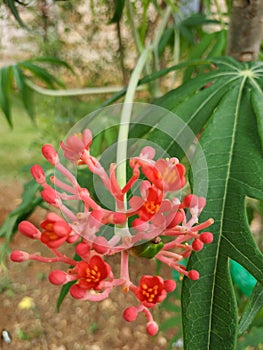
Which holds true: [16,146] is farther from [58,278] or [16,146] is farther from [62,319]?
[58,278]

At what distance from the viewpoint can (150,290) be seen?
34 centimetres

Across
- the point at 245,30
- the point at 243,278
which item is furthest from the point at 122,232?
the point at 243,278

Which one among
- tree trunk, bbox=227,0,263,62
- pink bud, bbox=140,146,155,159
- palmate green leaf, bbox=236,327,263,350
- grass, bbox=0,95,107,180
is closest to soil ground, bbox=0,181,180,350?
grass, bbox=0,95,107,180

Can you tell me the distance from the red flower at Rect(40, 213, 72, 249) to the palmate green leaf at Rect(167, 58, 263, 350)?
0.51 ft

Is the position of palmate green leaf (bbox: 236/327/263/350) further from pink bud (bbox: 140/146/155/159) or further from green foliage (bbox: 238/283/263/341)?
pink bud (bbox: 140/146/155/159)

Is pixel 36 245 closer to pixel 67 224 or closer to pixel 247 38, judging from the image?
pixel 247 38

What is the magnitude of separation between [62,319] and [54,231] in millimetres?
1314

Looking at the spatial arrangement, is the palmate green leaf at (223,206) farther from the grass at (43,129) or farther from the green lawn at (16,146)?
the green lawn at (16,146)

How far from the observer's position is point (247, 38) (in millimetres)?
670

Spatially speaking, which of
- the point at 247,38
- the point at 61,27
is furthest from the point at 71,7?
the point at 247,38

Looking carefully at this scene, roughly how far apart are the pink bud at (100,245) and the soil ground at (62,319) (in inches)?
46.4

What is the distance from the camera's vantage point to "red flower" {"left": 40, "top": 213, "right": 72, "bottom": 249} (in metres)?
0.32

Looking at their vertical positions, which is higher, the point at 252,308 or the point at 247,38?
the point at 247,38

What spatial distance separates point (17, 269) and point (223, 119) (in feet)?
4.45
